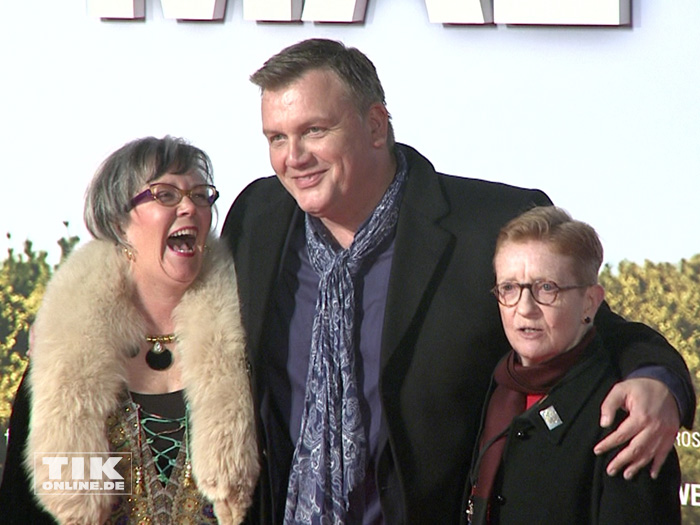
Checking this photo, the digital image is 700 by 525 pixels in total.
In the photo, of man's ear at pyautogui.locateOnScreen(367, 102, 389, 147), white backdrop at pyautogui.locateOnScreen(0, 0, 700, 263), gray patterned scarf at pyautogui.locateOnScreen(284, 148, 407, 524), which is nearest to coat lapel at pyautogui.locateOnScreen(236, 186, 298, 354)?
gray patterned scarf at pyautogui.locateOnScreen(284, 148, 407, 524)

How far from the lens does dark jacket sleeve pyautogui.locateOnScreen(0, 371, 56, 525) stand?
8.05 feet

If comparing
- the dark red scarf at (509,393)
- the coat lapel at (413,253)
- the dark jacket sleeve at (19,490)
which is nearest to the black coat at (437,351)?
the coat lapel at (413,253)

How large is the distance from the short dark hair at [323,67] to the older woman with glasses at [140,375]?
0.98 ft

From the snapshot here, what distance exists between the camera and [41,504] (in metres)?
2.43

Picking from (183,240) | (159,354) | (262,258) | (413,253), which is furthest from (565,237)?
(159,354)

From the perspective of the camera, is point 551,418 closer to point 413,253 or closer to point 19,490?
point 413,253

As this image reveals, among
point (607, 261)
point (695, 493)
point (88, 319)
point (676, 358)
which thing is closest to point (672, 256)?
point (607, 261)

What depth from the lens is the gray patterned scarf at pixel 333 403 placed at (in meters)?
2.34

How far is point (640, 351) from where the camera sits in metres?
2.16

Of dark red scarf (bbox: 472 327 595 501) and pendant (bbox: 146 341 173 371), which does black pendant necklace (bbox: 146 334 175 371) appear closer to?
pendant (bbox: 146 341 173 371)

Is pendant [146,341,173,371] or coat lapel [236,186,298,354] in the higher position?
coat lapel [236,186,298,354]

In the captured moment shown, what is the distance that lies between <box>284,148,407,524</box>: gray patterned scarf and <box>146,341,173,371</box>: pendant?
35 cm

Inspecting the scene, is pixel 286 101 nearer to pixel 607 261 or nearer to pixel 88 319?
pixel 88 319

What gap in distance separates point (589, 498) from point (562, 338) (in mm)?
322
